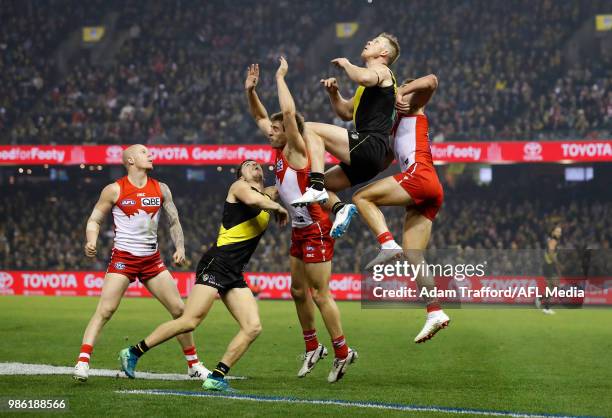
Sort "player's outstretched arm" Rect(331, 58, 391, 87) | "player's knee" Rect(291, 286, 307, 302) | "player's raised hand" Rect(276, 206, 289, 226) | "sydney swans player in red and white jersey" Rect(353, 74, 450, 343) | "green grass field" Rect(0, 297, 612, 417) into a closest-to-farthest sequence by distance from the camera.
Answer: "green grass field" Rect(0, 297, 612, 417) < "player's outstretched arm" Rect(331, 58, 391, 87) < "player's raised hand" Rect(276, 206, 289, 226) < "sydney swans player in red and white jersey" Rect(353, 74, 450, 343) < "player's knee" Rect(291, 286, 307, 302)

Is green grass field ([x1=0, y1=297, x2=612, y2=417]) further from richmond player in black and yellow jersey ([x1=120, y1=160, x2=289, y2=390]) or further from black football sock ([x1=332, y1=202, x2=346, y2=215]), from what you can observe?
black football sock ([x1=332, y1=202, x2=346, y2=215])

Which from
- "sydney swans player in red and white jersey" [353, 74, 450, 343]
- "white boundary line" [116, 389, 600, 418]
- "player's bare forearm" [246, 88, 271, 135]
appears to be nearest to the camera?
"white boundary line" [116, 389, 600, 418]

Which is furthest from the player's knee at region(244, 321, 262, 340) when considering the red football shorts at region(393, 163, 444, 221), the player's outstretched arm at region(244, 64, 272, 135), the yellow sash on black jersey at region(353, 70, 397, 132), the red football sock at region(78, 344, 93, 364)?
the yellow sash on black jersey at region(353, 70, 397, 132)

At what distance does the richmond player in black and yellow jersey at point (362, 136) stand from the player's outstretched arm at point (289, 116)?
131mm

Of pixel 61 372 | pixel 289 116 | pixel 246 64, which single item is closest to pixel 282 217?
pixel 289 116

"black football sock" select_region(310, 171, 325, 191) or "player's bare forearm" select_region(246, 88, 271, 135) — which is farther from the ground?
"player's bare forearm" select_region(246, 88, 271, 135)

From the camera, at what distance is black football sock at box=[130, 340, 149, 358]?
34.7ft

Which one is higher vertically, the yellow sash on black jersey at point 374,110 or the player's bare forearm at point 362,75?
the player's bare forearm at point 362,75

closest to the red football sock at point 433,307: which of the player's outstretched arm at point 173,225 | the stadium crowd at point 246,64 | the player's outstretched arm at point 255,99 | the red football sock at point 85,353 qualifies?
the player's outstretched arm at point 255,99

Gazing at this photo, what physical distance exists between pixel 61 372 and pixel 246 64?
31013 millimetres

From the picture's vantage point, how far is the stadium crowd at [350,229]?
3478 centimetres

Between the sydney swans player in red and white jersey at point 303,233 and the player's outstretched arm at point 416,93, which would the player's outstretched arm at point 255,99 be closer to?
the sydney swans player in red and white jersey at point 303,233

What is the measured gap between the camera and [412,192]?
10305mm

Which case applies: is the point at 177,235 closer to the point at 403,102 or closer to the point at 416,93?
the point at 403,102
